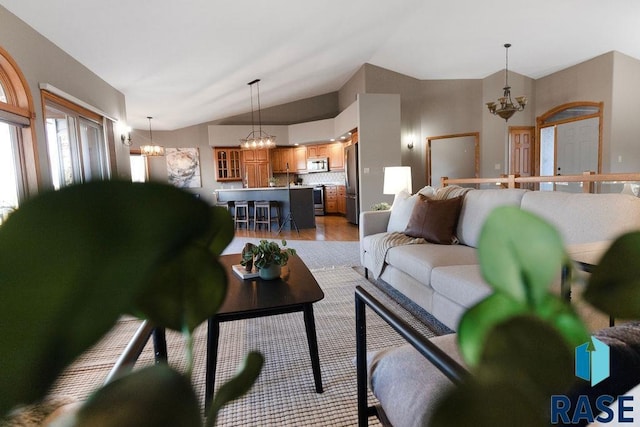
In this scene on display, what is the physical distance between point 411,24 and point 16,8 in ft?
14.8

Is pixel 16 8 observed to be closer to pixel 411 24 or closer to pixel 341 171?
pixel 411 24

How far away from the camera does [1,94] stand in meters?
2.43

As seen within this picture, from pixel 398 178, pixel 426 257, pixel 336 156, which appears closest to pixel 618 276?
pixel 426 257

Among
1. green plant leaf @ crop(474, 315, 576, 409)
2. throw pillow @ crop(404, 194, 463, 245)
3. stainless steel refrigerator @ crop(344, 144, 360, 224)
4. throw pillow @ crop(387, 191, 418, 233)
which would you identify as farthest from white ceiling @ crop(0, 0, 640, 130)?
green plant leaf @ crop(474, 315, 576, 409)

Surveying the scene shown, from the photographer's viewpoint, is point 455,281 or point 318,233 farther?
point 318,233

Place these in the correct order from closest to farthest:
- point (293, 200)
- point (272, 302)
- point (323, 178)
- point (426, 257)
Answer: point (272, 302) < point (426, 257) < point (293, 200) < point (323, 178)

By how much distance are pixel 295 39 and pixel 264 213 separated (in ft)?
10.8

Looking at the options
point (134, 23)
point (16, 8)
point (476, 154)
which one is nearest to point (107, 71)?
point (134, 23)

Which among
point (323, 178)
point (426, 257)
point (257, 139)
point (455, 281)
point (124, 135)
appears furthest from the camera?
point (323, 178)

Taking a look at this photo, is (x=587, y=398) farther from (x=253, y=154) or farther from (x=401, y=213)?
(x=253, y=154)

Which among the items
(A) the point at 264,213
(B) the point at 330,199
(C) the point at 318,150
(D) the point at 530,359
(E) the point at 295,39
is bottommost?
(A) the point at 264,213

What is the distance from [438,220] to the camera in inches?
97.2

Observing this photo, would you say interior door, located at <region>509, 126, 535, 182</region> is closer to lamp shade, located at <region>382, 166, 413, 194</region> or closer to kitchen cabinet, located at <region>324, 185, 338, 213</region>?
lamp shade, located at <region>382, 166, 413, 194</region>

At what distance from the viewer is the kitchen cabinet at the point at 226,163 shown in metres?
8.50
